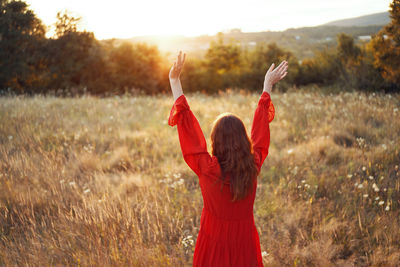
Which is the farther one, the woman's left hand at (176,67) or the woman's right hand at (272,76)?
the woman's right hand at (272,76)

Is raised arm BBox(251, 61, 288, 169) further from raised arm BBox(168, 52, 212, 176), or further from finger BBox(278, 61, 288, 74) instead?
raised arm BBox(168, 52, 212, 176)

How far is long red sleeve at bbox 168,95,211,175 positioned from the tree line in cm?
977

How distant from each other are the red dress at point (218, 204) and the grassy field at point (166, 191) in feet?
2.29

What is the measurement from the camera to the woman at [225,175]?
1678mm

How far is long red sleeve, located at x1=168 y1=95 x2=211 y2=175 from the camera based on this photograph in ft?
5.71

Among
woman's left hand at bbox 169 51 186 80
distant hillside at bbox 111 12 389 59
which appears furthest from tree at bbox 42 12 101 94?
distant hillside at bbox 111 12 389 59

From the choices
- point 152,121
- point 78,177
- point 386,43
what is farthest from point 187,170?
point 386,43

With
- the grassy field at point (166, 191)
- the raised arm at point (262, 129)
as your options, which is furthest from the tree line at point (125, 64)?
the raised arm at point (262, 129)

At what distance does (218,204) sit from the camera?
1801mm

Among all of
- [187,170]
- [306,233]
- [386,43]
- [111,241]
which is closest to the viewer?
[111,241]

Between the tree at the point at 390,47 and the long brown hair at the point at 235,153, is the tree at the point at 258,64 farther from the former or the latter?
the long brown hair at the point at 235,153

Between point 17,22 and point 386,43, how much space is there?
20468 millimetres

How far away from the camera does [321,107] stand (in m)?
7.68

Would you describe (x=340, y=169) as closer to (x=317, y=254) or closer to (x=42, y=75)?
(x=317, y=254)
